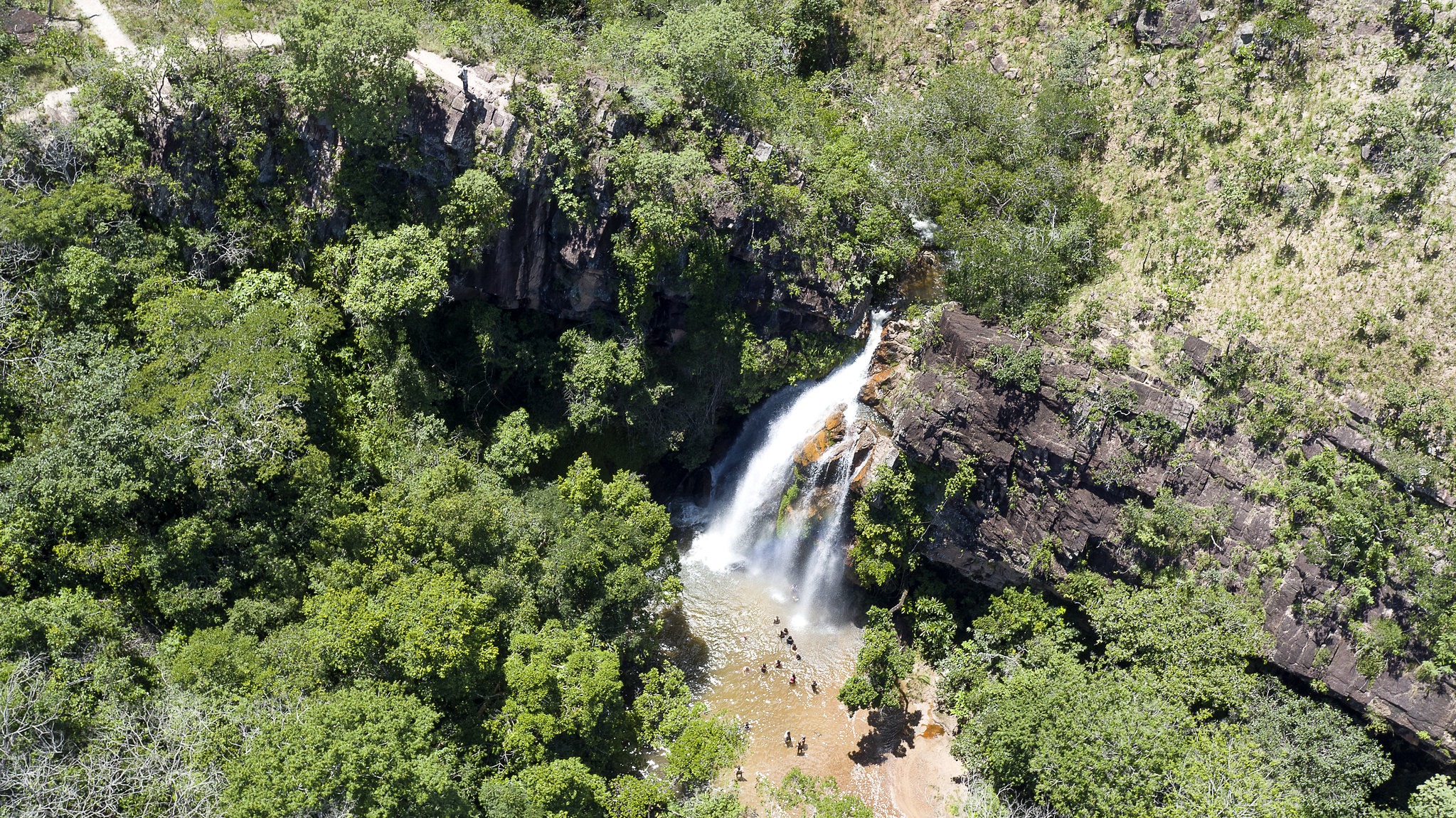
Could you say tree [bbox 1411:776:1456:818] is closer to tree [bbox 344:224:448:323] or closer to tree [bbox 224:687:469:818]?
tree [bbox 224:687:469:818]

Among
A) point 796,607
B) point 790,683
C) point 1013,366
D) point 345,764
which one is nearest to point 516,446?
point 796,607

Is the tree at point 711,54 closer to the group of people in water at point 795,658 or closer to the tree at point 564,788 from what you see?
the group of people in water at point 795,658

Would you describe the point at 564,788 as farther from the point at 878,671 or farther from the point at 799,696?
the point at 878,671

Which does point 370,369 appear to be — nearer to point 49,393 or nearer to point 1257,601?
point 49,393

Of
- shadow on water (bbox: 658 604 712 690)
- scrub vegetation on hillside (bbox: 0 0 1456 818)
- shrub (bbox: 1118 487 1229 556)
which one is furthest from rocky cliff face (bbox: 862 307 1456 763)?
shadow on water (bbox: 658 604 712 690)

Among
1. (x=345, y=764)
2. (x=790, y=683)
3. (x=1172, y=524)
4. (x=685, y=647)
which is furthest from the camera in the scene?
(x=685, y=647)
